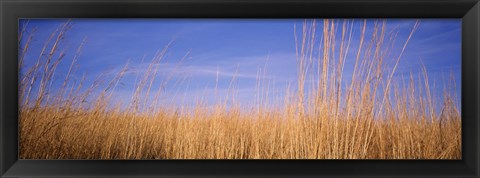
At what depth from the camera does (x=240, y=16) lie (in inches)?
93.9

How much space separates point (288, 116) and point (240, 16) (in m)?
0.55

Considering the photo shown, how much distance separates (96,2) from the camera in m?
2.34

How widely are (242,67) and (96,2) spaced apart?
0.76 meters

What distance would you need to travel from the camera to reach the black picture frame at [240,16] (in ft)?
7.68

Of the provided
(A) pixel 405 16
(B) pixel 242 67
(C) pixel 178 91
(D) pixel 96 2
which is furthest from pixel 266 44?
(D) pixel 96 2

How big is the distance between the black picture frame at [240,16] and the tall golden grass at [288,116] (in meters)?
0.07

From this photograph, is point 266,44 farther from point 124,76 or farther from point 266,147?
point 124,76

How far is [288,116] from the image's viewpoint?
Answer: 2.50m

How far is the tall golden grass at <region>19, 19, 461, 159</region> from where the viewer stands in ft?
8.00

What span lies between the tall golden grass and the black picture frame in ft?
0.23

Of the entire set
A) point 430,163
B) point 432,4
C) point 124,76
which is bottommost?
point 430,163

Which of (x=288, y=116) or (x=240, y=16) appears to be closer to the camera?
(x=240, y=16)

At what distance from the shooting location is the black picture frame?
7.68ft

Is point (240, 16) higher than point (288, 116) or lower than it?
higher
